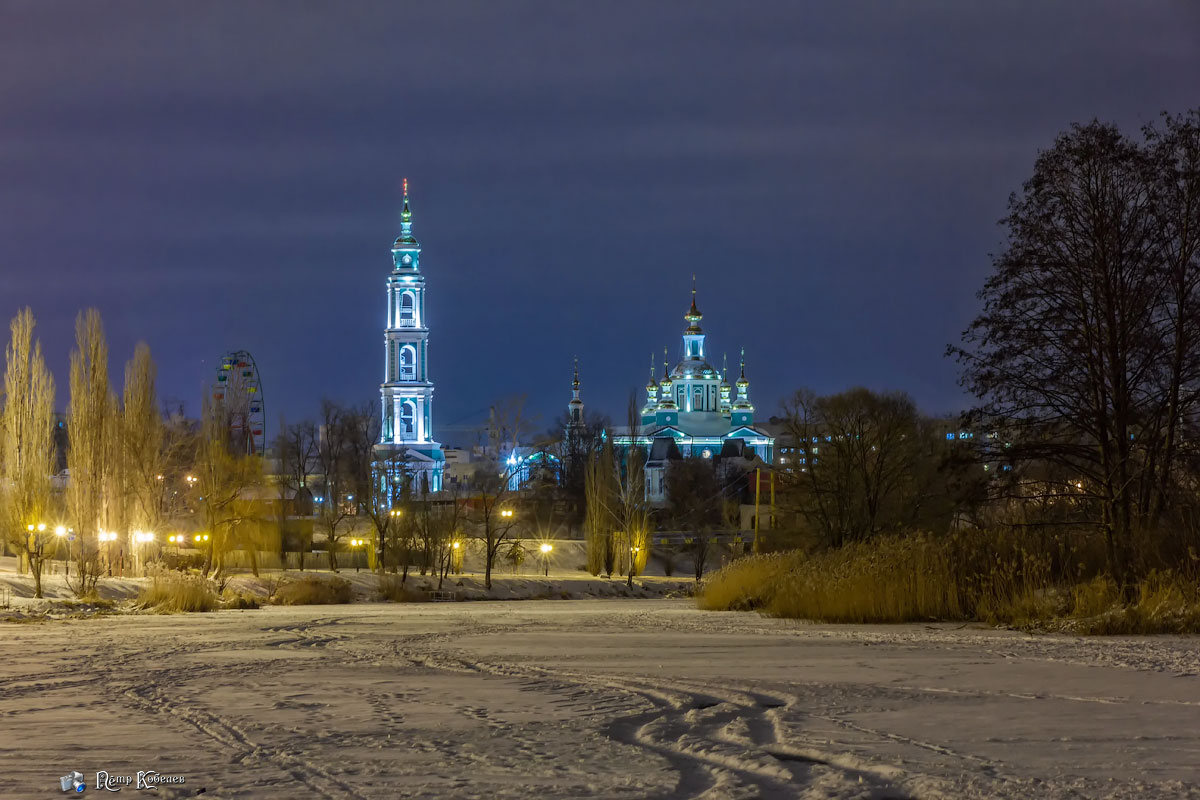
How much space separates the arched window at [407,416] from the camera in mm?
124688

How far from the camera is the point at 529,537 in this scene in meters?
70.9

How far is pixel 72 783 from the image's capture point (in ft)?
19.5

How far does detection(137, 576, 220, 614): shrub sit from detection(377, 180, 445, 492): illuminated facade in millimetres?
95316

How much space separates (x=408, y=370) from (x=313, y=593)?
314 ft

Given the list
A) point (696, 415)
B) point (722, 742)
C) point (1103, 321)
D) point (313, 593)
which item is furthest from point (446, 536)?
point (696, 415)

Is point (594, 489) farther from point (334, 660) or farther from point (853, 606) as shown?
point (334, 660)

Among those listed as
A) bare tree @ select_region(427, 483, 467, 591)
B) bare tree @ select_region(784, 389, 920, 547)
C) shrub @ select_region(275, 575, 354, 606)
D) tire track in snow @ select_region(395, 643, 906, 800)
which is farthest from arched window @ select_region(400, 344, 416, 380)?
tire track in snow @ select_region(395, 643, 906, 800)

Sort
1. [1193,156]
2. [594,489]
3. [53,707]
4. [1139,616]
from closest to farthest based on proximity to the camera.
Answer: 1. [53,707]
2. [1139,616]
3. [1193,156]
4. [594,489]

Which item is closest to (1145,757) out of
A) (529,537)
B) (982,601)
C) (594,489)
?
(982,601)

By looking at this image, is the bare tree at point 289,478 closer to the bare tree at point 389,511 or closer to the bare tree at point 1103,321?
the bare tree at point 389,511

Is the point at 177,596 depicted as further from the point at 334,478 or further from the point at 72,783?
the point at 334,478

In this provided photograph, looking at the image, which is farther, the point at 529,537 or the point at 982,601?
the point at 529,537

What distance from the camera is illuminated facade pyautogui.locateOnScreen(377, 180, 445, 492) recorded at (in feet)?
402

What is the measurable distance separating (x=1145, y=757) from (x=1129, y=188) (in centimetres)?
1317
